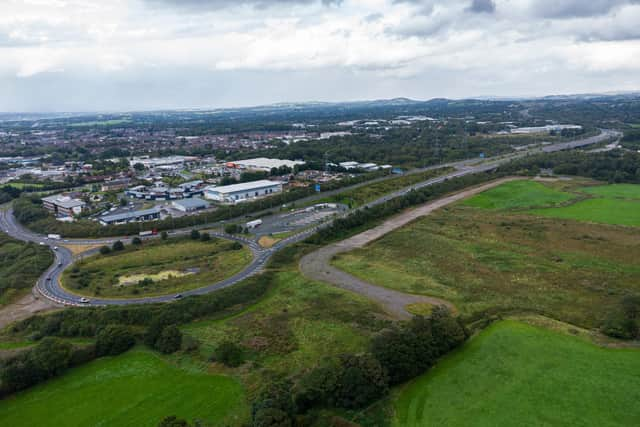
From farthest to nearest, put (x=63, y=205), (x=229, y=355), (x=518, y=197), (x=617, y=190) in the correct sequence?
(x=617, y=190), (x=518, y=197), (x=63, y=205), (x=229, y=355)

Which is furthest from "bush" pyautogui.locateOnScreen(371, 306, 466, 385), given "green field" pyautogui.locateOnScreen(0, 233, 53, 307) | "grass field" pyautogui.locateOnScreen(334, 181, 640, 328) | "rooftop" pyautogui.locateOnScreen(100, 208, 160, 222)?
"rooftop" pyautogui.locateOnScreen(100, 208, 160, 222)

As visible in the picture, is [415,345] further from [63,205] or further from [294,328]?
[63,205]

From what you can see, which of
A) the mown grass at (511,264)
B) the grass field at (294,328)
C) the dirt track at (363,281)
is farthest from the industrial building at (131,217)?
the grass field at (294,328)

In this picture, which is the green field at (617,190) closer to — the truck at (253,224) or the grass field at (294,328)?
the truck at (253,224)

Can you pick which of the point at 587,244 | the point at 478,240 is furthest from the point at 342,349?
the point at 587,244

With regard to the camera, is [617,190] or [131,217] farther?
[617,190]

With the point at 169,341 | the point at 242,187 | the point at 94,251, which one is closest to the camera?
the point at 169,341

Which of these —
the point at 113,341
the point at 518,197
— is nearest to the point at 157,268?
the point at 113,341
